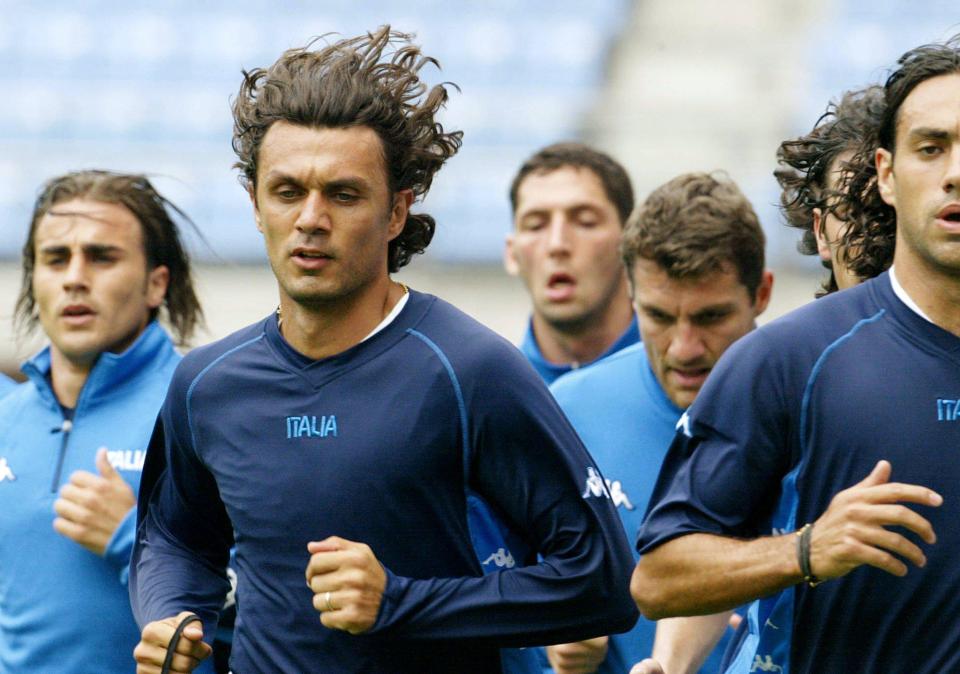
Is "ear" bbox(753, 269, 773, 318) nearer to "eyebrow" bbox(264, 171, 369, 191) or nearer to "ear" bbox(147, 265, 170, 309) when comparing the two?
"eyebrow" bbox(264, 171, 369, 191)

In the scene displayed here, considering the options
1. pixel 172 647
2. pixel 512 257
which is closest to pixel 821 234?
pixel 172 647

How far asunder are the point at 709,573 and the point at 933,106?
3.29 ft

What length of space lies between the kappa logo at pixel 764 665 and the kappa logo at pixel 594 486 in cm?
47

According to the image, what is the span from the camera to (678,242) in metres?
4.73

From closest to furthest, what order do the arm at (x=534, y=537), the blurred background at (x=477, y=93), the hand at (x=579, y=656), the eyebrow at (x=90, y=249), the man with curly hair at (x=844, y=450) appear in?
1. the man with curly hair at (x=844, y=450)
2. the arm at (x=534, y=537)
3. the hand at (x=579, y=656)
4. the eyebrow at (x=90, y=249)
5. the blurred background at (x=477, y=93)

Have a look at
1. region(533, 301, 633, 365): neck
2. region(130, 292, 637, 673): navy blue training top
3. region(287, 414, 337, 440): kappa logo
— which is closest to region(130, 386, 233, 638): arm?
region(130, 292, 637, 673): navy blue training top

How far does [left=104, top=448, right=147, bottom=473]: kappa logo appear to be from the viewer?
480 cm

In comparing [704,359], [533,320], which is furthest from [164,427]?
[533,320]

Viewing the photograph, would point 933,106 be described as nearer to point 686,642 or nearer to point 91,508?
point 686,642

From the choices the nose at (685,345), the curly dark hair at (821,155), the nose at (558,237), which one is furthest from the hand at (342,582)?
the nose at (558,237)

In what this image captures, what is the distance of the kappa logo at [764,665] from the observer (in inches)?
128

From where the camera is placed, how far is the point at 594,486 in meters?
3.46

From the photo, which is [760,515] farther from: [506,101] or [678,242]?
[506,101]

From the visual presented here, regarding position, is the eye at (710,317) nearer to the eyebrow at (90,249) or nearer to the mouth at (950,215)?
the mouth at (950,215)
